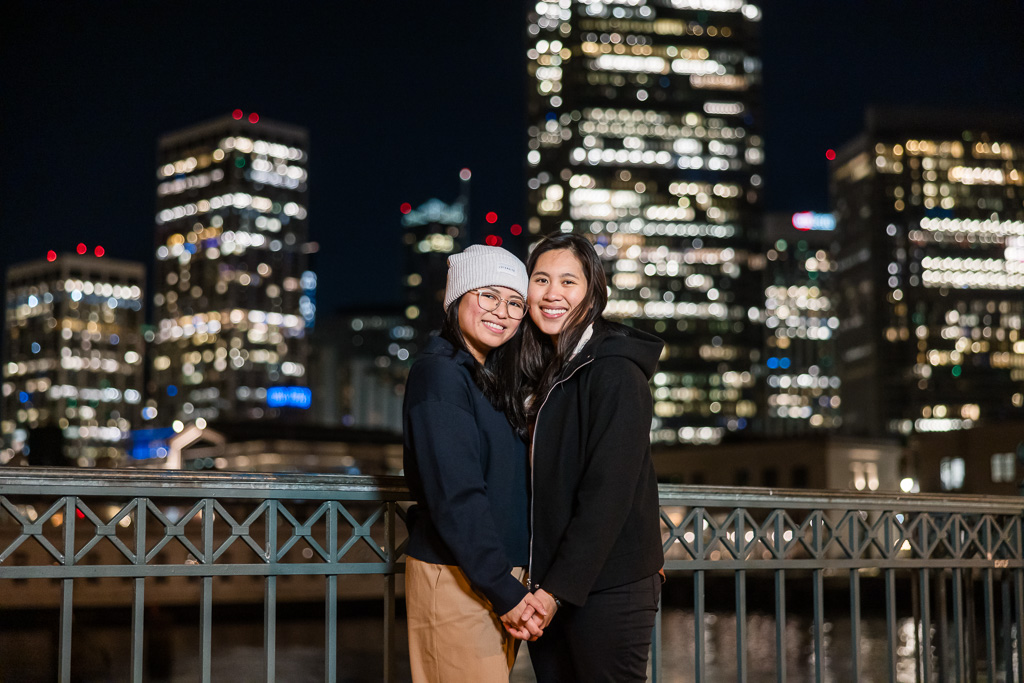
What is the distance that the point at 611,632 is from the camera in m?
3.63

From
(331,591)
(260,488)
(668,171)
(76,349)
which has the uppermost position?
(668,171)

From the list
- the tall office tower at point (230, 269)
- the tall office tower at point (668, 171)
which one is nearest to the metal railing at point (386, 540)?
the tall office tower at point (668, 171)

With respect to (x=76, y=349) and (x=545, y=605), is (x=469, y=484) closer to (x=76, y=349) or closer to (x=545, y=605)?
(x=545, y=605)

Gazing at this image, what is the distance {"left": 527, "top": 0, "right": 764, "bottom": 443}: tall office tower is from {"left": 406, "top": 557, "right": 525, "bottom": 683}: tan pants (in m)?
128

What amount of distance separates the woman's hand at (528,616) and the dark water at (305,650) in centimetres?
1913

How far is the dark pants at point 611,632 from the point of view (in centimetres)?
363

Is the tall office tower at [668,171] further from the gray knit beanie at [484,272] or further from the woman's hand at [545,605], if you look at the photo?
the woman's hand at [545,605]

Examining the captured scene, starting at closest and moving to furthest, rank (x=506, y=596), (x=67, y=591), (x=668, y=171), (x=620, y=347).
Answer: (x=506, y=596), (x=620, y=347), (x=67, y=591), (x=668, y=171)

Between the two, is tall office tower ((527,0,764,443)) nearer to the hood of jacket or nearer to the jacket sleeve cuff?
the hood of jacket

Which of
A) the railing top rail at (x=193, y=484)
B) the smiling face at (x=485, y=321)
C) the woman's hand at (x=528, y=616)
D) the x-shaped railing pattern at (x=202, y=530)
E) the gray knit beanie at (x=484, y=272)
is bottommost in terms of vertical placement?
the woman's hand at (x=528, y=616)

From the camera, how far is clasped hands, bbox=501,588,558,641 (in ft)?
11.4

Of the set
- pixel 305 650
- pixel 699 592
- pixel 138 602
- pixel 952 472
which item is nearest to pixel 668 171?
pixel 952 472

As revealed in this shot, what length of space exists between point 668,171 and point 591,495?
13963cm

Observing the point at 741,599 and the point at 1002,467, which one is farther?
the point at 1002,467
